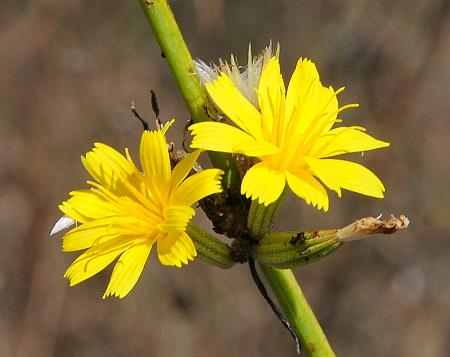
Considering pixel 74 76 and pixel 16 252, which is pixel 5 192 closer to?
pixel 16 252

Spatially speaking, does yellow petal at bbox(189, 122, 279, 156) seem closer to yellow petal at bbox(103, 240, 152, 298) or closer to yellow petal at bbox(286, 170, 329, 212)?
yellow petal at bbox(286, 170, 329, 212)

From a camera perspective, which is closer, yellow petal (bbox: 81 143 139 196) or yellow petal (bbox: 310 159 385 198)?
yellow petal (bbox: 310 159 385 198)

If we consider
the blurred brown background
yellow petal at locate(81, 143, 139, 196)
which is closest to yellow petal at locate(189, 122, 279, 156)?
yellow petal at locate(81, 143, 139, 196)

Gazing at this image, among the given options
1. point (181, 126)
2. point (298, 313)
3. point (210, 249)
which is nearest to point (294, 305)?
point (298, 313)

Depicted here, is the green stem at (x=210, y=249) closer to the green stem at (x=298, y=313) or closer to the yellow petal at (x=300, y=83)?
the green stem at (x=298, y=313)

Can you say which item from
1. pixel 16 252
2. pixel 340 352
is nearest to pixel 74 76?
pixel 16 252

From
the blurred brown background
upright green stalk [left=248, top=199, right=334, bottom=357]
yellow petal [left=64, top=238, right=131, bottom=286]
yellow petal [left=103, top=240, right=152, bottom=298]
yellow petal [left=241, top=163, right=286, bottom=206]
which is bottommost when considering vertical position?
the blurred brown background

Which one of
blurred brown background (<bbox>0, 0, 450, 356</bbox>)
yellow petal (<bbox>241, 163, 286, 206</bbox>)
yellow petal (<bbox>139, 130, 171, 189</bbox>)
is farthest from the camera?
blurred brown background (<bbox>0, 0, 450, 356</bbox>)
